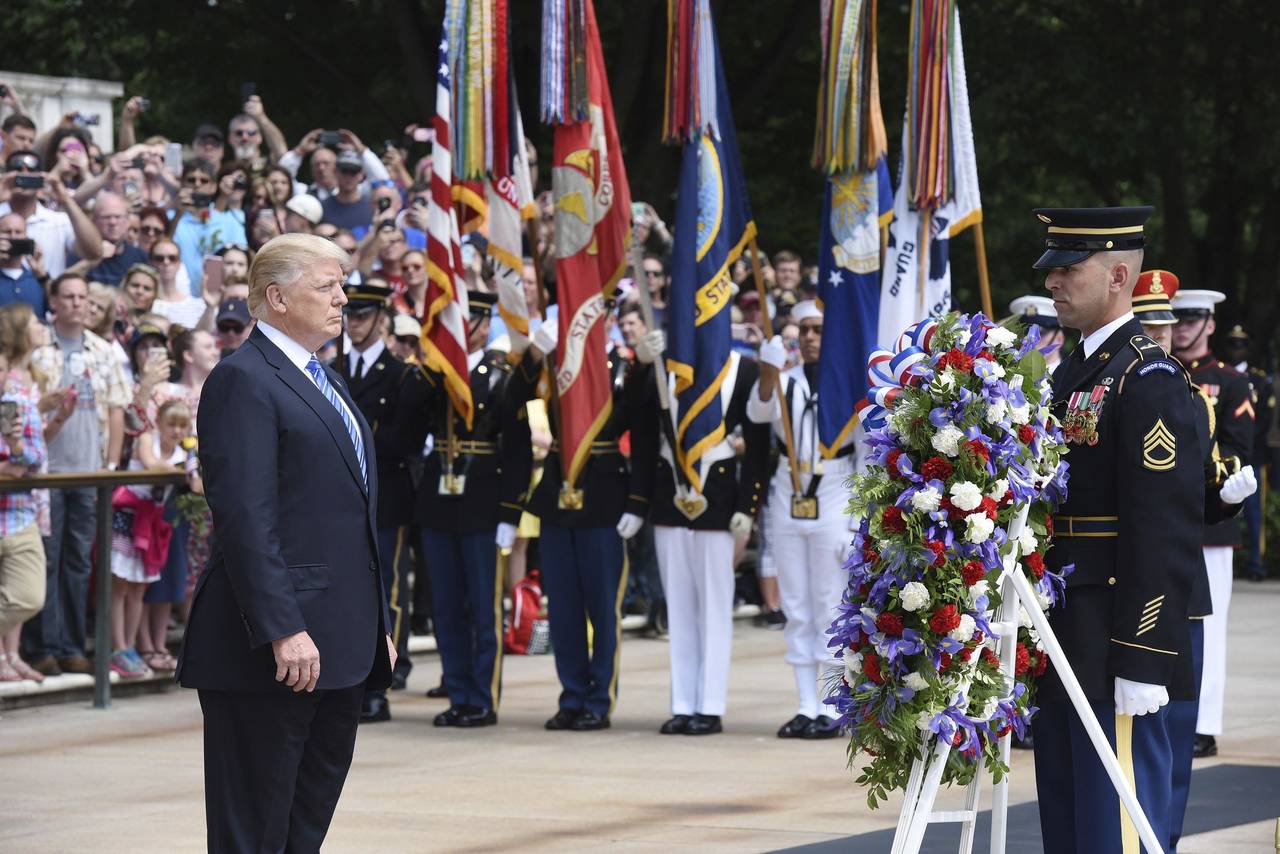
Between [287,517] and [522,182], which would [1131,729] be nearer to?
[287,517]

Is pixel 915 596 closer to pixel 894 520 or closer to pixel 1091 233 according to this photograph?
pixel 894 520

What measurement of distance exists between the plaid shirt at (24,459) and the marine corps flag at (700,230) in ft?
10.8

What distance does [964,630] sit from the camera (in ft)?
18.7

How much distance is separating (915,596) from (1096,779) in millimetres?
733

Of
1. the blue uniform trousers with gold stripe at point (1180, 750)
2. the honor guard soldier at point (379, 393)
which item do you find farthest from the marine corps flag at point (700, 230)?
the blue uniform trousers with gold stripe at point (1180, 750)

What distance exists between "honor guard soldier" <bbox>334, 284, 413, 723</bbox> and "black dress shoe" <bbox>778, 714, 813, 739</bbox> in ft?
7.05

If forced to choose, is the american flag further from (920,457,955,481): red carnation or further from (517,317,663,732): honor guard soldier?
(920,457,955,481): red carnation

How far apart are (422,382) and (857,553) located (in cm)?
575

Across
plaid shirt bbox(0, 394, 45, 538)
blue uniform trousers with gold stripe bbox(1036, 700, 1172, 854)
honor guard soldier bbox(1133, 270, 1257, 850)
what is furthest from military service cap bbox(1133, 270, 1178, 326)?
plaid shirt bbox(0, 394, 45, 538)

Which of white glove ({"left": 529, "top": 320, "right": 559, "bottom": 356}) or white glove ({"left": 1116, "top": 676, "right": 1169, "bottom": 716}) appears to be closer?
white glove ({"left": 1116, "top": 676, "right": 1169, "bottom": 716})

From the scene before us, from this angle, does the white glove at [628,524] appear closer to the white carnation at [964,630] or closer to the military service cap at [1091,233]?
the military service cap at [1091,233]

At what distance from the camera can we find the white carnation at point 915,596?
5707 millimetres

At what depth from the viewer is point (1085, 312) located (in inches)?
236

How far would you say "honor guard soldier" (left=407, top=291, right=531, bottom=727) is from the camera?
1144 cm
